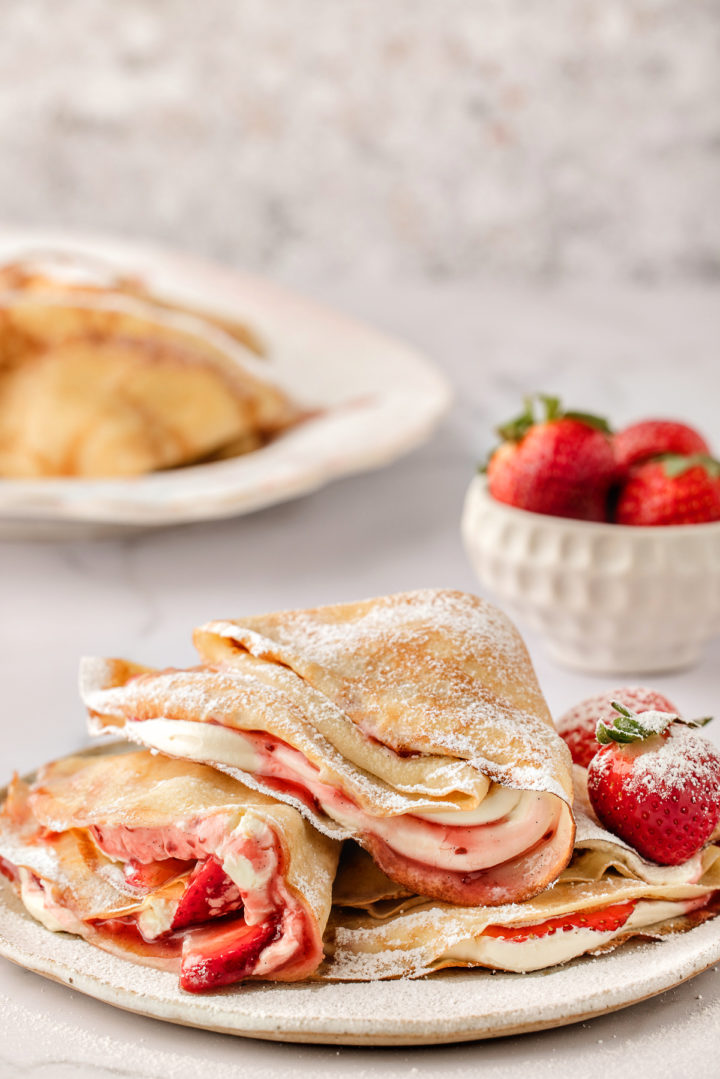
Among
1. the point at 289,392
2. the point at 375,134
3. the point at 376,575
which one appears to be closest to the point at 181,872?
the point at 376,575

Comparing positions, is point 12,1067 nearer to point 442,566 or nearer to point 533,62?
point 442,566

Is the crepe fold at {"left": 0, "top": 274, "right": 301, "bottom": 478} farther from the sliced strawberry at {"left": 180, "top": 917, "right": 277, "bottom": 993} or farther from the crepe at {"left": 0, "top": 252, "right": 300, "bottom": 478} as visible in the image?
the sliced strawberry at {"left": 180, "top": 917, "right": 277, "bottom": 993}

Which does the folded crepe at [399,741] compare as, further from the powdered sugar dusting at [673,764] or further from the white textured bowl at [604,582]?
the white textured bowl at [604,582]

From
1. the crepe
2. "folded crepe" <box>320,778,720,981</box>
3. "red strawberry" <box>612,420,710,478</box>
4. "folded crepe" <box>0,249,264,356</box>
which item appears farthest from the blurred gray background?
"folded crepe" <box>320,778,720,981</box>

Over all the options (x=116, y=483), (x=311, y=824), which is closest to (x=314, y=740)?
(x=311, y=824)

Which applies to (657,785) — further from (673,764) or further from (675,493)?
(675,493)

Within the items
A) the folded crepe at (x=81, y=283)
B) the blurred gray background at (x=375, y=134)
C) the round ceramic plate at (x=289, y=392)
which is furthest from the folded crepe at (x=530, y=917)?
the blurred gray background at (x=375, y=134)
